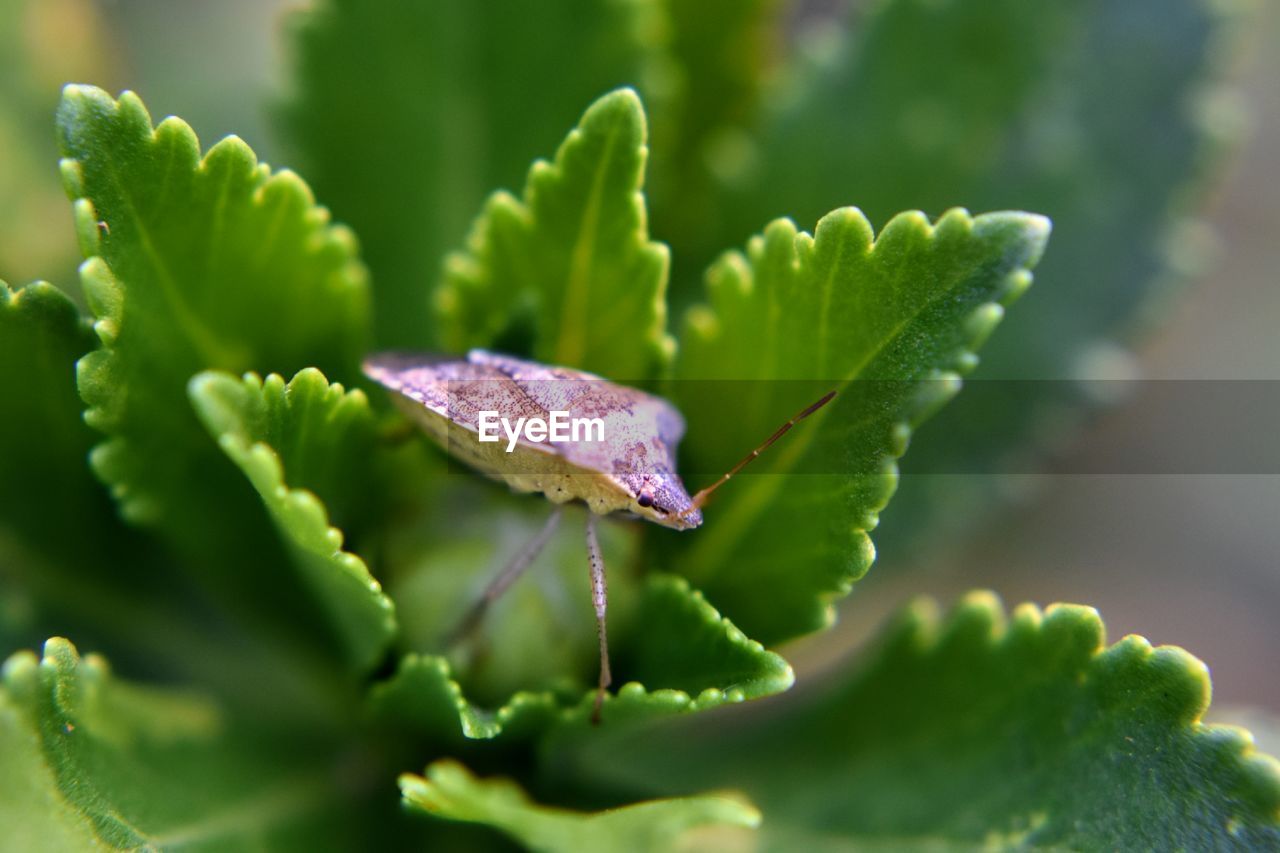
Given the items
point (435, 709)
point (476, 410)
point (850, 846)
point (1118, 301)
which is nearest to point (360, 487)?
point (476, 410)

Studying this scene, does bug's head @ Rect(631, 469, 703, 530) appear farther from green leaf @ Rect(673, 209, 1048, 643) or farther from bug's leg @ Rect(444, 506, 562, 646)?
bug's leg @ Rect(444, 506, 562, 646)

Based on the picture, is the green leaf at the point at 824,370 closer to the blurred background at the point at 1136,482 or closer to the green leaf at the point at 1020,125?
the green leaf at the point at 1020,125

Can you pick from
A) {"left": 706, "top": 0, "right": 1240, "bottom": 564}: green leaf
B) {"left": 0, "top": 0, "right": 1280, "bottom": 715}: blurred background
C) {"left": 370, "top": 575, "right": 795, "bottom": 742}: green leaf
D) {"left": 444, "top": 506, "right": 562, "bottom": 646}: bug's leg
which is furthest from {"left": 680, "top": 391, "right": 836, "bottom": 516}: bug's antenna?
{"left": 0, "top": 0, "right": 1280, "bottom": 715}: blurred background

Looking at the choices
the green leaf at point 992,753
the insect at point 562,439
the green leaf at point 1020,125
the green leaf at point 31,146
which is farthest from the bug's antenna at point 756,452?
the green leaf at point 31,146

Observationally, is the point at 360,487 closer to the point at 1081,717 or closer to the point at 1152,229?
the point at 1081,717

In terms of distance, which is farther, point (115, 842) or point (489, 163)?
point (489, 163)

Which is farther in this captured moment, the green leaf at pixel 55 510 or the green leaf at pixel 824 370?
the green leaf at pixel 55 510

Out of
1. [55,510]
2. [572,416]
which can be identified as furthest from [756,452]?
[55,510]

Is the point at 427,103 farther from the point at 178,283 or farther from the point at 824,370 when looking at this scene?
the point at 824,370
